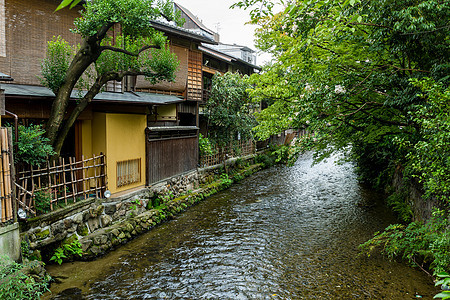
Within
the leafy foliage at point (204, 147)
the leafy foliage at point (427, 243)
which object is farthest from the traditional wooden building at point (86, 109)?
the leafy foliage at point (427, 243)

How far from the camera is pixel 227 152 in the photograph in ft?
83.4

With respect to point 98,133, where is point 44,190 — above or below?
below

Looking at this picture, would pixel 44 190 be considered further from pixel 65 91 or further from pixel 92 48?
pixel 92 48

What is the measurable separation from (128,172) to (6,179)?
630 cm

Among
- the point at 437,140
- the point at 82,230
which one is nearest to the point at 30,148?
the point at 82,230

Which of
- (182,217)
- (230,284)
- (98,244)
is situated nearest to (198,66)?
(182,217)

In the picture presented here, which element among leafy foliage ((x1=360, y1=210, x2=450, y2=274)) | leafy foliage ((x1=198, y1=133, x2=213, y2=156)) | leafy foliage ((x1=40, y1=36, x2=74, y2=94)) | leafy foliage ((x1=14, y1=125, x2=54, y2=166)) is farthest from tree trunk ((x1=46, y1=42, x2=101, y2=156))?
leafy foliage ((x1=198, y1=133, x2=213, y2=156))

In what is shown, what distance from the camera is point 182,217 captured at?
49.4ft

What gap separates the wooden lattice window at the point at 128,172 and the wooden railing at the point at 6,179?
5.58 meters

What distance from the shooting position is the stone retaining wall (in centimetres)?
913

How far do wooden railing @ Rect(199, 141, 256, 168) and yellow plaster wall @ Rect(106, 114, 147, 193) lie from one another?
6.90 meters

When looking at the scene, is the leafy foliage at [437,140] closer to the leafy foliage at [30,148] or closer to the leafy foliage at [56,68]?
the leafy foliage at [30,148]

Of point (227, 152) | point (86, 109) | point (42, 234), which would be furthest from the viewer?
point (227, 152)

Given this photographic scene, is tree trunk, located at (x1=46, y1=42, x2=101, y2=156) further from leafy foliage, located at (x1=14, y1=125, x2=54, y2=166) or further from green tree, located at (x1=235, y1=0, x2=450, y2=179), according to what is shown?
green tree, located at (x1=235, y1=0, x2=450, y2=179)
